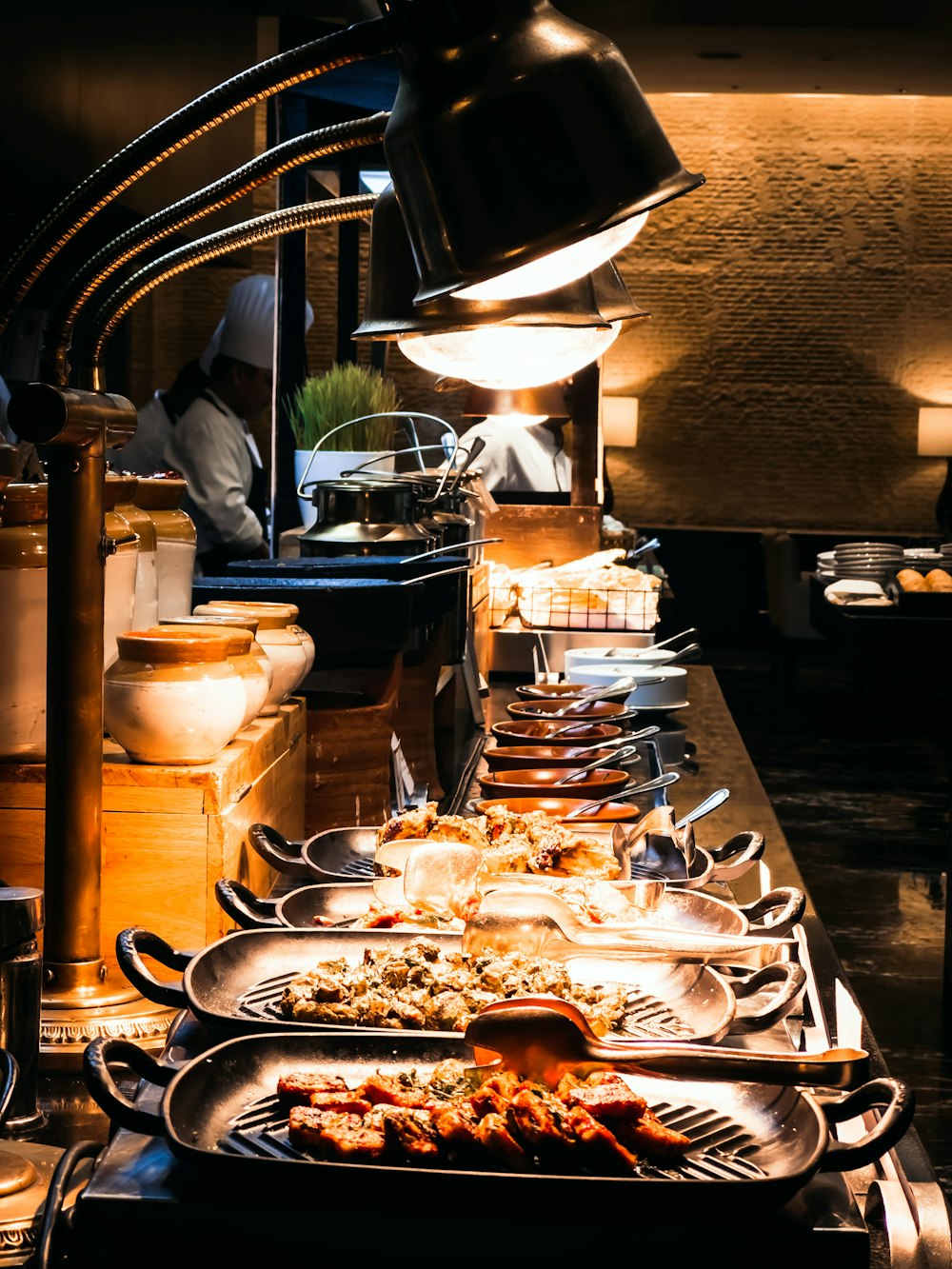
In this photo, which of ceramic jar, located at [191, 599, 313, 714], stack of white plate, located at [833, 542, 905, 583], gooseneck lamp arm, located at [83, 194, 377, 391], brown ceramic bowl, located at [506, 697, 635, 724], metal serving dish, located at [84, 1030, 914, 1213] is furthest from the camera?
stack of white plate, located at [833, 542, 905, 583]

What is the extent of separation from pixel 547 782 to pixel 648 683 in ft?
3.14

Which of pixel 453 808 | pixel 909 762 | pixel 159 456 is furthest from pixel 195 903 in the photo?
pixel 909 762

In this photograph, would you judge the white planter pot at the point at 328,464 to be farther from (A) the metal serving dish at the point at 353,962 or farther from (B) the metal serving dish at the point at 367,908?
(A) the metal serving dish at the point at 353,962

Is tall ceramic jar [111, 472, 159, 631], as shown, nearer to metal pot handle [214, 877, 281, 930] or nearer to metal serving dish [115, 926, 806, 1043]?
metal pot handle [214, 877, 281, 930]

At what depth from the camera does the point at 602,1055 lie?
0.93 metres

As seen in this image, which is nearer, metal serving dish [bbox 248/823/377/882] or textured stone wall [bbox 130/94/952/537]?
metal serving dish [bbox 248/823/377/882]

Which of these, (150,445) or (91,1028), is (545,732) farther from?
(150,445)

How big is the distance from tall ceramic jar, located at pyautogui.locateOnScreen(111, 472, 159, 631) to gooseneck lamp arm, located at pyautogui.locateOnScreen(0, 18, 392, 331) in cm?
48

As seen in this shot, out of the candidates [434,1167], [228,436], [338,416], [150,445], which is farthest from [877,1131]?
[150,445]

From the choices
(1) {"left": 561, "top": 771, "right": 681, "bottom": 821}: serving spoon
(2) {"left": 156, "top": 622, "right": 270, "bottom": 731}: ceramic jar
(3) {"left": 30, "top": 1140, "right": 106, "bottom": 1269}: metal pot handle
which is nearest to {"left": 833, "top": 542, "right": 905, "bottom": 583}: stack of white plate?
(1) {"left": 561, "top": 771, "right": 681, "bottom": 821}: serving spoon

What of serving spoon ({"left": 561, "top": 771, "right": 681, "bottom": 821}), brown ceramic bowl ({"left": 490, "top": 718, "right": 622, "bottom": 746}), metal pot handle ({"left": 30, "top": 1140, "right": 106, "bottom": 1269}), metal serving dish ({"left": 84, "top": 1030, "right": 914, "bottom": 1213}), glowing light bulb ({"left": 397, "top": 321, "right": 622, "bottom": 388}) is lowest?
metal pot handle ({"left": 30, "top": 1140, "right": 106, "bottom": 1269})

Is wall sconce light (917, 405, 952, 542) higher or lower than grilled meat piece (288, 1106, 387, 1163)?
higher

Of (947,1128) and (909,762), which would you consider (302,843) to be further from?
(909,762)

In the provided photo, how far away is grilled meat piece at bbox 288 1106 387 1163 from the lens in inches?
32.2
